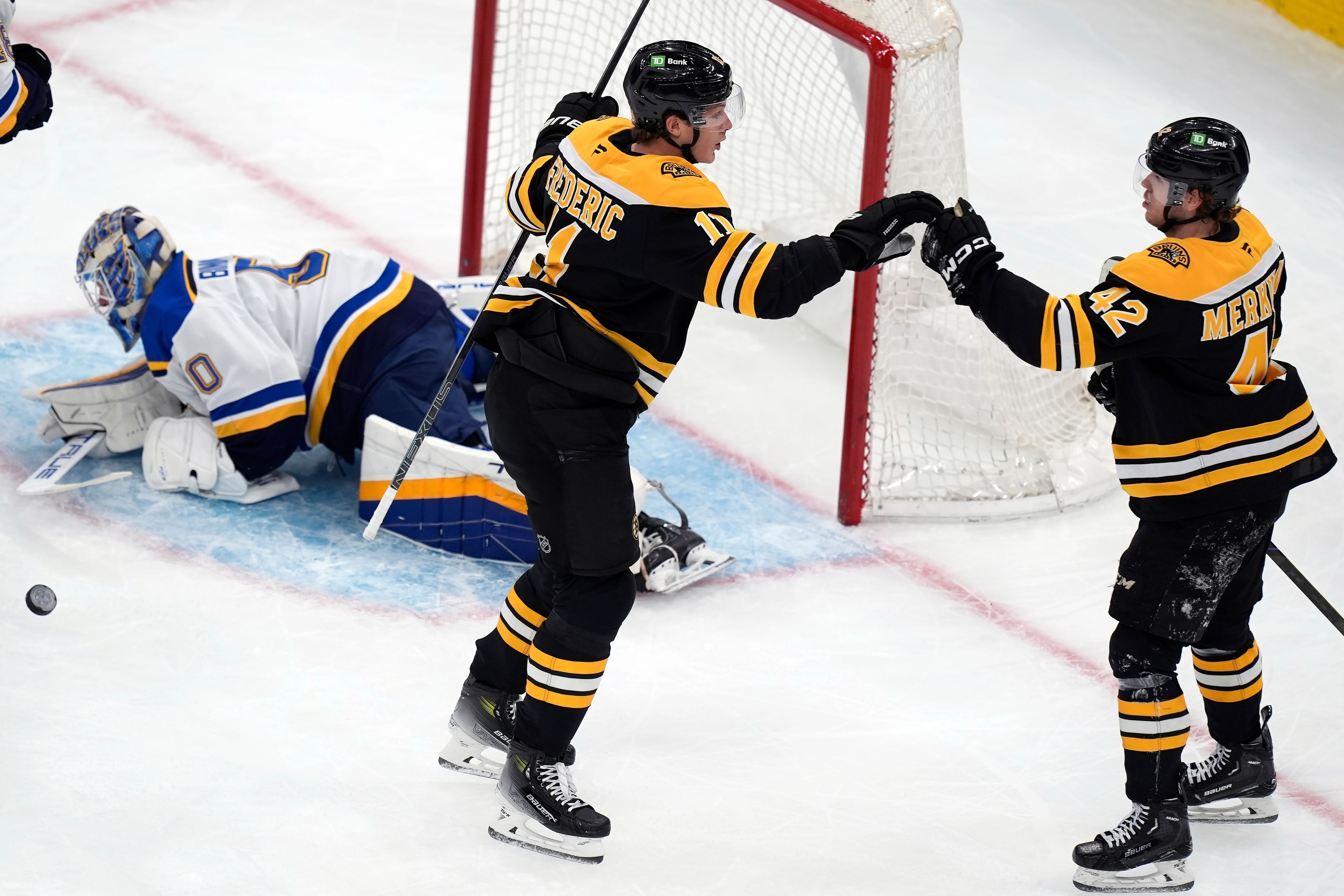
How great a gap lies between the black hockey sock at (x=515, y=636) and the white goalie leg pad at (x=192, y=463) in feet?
3.68

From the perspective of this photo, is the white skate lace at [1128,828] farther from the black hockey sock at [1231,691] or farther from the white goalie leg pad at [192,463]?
the white goalie leg pad at [192,463]

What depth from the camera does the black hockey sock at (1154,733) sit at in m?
2.85

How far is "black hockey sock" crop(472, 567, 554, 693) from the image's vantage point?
2.96 meters

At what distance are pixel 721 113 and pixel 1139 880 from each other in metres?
1.48

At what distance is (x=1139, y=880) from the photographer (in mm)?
2906

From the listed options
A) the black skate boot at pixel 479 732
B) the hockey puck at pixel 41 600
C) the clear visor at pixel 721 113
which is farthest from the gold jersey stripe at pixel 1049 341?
the hockey puck at pixel 41 600

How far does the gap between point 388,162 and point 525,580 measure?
3373 mm

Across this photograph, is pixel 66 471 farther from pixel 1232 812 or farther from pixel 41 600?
pixel 1232 812

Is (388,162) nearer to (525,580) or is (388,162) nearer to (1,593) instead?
(1,593)

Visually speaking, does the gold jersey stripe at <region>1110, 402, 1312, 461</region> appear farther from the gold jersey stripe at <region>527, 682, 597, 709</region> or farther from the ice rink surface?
the gold jersey stripe at <region>527, 682, 597, 709</region>

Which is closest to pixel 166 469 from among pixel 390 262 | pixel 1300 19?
pixel 390 262

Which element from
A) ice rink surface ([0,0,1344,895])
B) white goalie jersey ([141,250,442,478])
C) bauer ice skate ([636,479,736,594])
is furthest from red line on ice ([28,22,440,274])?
bauer ice skate ([636,479,736,594])

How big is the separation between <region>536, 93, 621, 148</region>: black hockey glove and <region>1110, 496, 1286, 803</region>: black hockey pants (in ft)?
4.00

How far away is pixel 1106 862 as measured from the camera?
289cm
